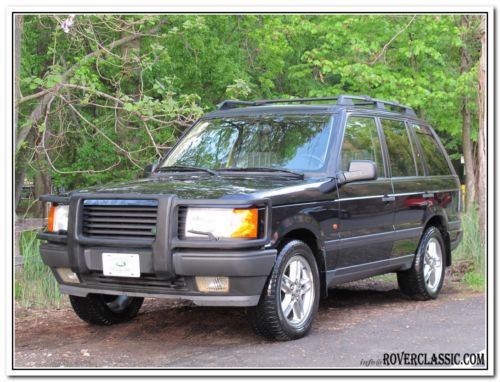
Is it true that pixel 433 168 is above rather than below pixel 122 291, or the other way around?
above

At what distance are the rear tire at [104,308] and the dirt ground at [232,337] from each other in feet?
0.31

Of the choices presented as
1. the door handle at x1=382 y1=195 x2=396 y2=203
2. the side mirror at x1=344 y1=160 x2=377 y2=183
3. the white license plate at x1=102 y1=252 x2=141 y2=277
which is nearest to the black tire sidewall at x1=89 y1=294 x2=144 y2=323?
the white license plate at x1=102 y1=252 x2=141 y2=277

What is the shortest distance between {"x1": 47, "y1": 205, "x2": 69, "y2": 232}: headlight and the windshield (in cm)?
131

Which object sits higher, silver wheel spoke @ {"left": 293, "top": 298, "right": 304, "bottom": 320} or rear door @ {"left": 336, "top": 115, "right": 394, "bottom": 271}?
rear door @ {"left": 336, "top": 115, "right": 394, "bottom": 271}

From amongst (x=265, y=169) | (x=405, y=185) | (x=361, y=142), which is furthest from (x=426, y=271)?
(x=265, y=169)

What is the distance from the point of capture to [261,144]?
22.8ft

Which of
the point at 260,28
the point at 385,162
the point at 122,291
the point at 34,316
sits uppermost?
the point at 260,28

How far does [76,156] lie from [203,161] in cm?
961

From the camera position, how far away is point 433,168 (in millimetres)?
8727

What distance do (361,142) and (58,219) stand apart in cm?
294

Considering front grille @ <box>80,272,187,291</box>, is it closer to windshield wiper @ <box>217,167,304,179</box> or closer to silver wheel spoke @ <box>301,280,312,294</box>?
silver wheel spoke @ <box>301,280,312,294</box>

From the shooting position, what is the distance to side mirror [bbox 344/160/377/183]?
6.68 metres
